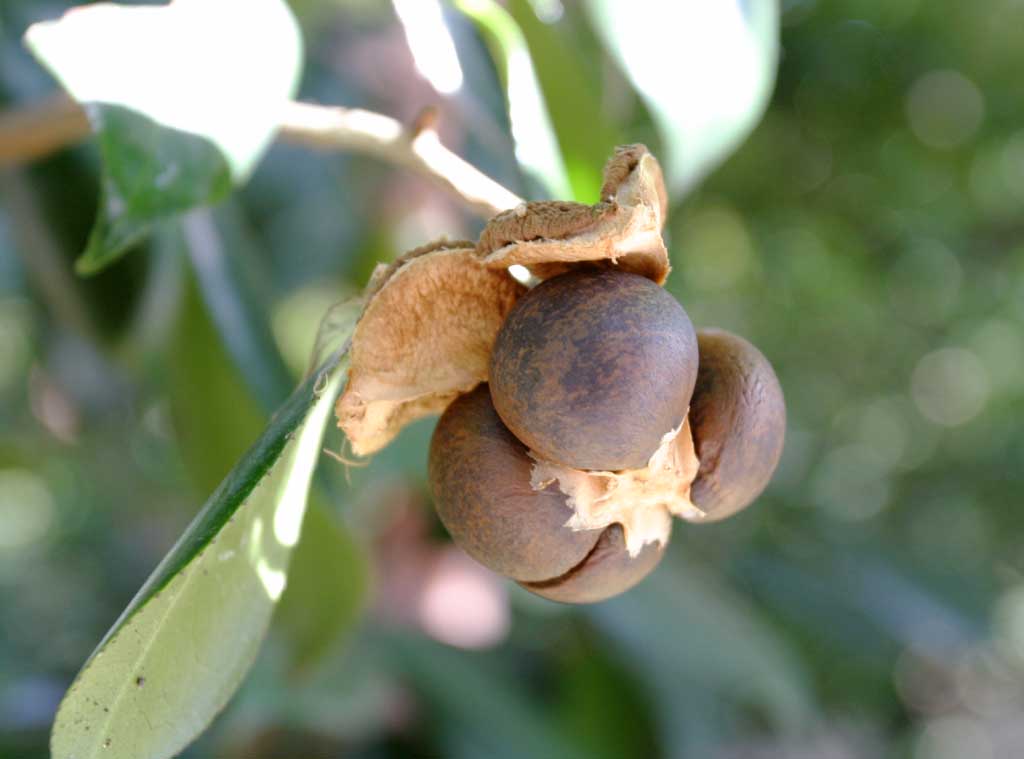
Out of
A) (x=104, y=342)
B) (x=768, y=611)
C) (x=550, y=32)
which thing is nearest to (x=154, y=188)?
(x=550, y=32)

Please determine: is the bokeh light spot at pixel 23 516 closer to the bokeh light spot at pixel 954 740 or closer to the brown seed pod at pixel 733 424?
the bokeh light spot at pixel 954 740

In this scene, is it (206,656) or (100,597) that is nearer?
(206,656)

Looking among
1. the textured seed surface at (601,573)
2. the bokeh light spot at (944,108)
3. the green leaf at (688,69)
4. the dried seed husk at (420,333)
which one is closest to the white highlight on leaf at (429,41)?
the green leaf at (688,69)

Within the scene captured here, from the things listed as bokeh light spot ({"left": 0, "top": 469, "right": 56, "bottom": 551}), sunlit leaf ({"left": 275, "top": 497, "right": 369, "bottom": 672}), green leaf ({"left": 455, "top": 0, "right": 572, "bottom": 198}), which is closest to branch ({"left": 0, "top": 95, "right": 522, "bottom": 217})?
green leaf ({"left": 455, "top": 0, "right": 572, "bottom": 198})

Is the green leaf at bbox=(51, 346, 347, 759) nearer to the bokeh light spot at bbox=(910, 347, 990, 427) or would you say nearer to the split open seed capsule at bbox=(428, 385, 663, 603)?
the split open seed capsule at bbox=(428, 385, 663, 603)

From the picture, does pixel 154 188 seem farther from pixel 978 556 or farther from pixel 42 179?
pixel 978 556

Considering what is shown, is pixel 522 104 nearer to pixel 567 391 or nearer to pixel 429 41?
pixel 429 41
